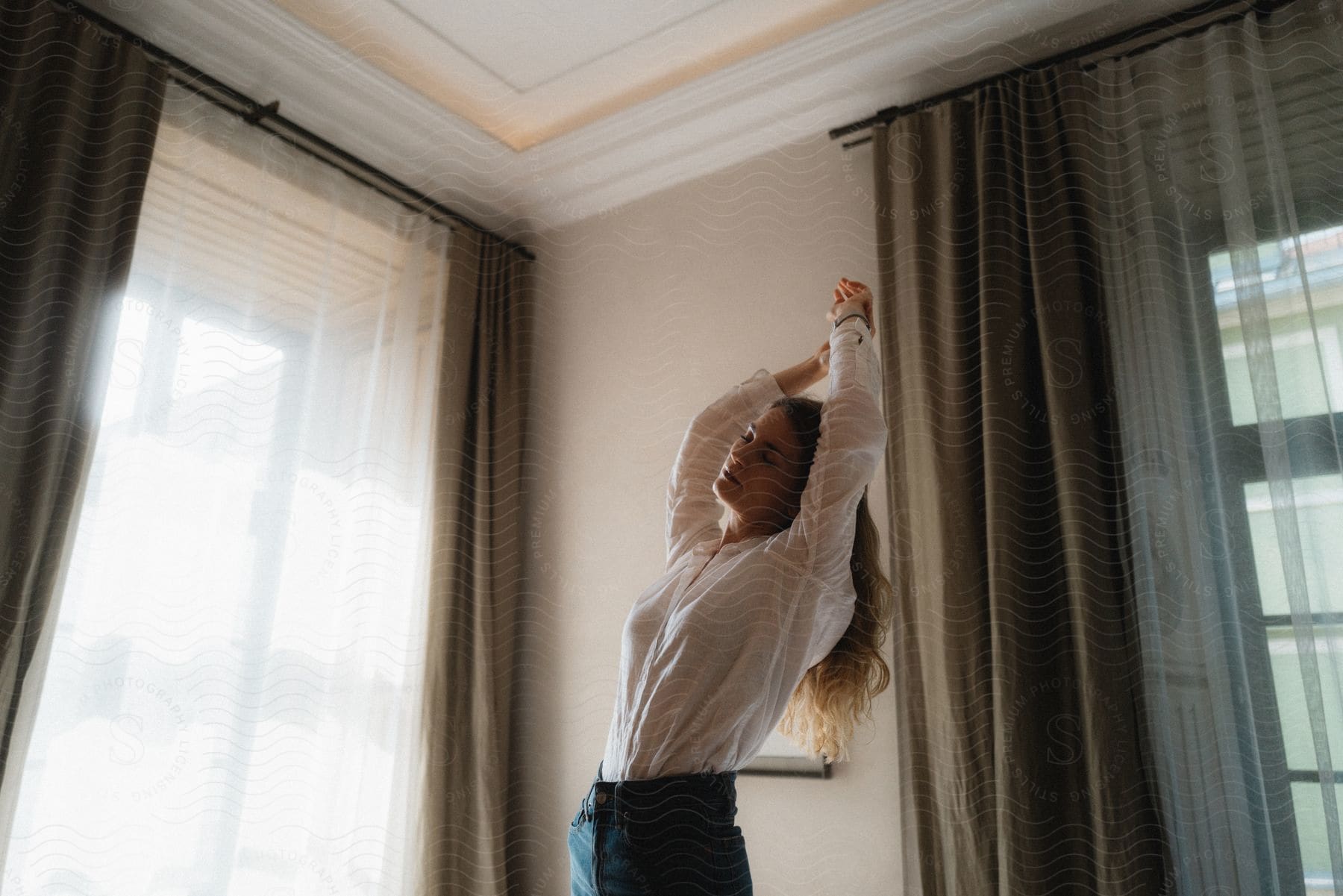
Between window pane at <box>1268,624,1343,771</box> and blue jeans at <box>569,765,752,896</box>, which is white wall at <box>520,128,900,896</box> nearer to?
window pane at <box>1268,624,1343,771</box>

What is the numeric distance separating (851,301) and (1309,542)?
0.76m

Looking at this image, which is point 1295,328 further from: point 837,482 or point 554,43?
point 554,43

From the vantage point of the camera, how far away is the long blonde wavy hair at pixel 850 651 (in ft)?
4.11

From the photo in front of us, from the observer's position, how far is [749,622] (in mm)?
1046

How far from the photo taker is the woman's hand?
124 centimetres

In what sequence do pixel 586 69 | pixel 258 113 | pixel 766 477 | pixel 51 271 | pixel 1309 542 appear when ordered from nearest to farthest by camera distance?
1. pixel 766 477
2. pixel 1309 542
3. pixel 51 271
4. pixel 258 113
5. pixel 586 69

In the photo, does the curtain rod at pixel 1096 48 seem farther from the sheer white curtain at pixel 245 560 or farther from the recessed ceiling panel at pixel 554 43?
the sheer white curtain at pixel 245 560

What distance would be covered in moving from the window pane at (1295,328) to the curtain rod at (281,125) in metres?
1.54

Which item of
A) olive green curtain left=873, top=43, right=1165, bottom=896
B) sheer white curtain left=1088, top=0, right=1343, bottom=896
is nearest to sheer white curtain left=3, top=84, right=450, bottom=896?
olive green curtain left=873, top=43, right=1165, bottom=896

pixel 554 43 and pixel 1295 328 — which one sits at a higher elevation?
pixel 554 43

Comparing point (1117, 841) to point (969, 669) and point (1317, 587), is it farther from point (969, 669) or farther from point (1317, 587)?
point (1317, 587)

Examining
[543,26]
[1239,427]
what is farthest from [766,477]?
[543,26]

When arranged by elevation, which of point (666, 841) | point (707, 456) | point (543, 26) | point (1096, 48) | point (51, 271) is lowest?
point (666, 841)

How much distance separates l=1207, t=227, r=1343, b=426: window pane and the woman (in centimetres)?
62
